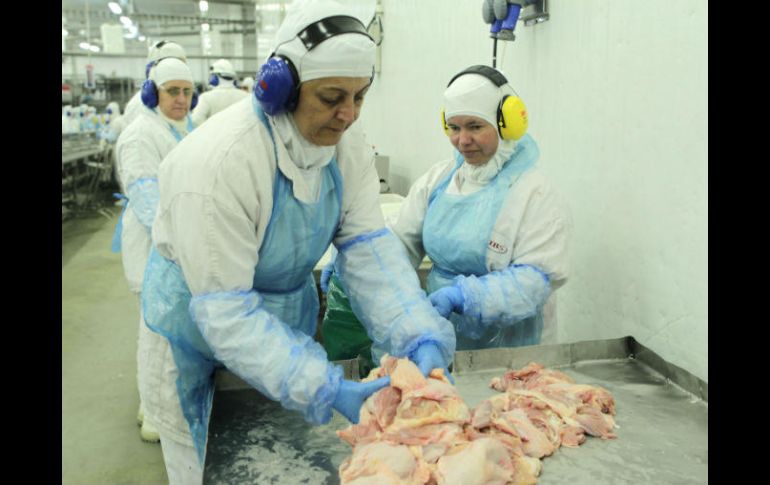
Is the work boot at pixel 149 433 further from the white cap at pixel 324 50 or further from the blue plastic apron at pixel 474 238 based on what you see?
the white cap at pixel 324 50

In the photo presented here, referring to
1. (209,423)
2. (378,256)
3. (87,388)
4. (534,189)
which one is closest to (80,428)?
(87,388)

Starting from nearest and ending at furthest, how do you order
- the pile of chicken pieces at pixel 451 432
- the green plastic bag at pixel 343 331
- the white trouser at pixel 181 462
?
the pile of chicken pieces at pixel 451 432, the white trouser at pixel 181 462, the green plastic bag at pixel 343 331

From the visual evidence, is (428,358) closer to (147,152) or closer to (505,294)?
(505,294)

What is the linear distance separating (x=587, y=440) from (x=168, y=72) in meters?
3.32

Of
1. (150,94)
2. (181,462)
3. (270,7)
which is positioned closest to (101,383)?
(150,94)

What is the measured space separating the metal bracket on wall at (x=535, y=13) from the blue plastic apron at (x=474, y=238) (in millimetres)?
725

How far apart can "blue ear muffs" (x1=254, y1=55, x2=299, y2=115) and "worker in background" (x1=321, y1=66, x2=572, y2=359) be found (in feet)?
2.98

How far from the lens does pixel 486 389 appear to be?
1901mm

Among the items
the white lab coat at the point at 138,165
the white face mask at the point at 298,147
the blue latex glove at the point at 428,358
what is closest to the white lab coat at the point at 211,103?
the white lab coat at the point at 138,165

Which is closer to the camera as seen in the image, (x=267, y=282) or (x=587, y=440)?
(x=587, y=440)

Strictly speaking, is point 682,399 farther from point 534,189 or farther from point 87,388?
point 87,388

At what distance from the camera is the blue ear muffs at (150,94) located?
376 centimetres

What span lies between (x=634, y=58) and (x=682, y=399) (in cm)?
117

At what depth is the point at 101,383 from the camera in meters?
4.23
